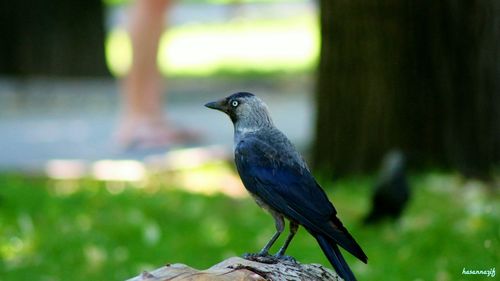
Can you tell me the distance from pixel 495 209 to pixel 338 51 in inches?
84.7

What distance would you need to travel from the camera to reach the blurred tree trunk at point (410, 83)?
812 cm

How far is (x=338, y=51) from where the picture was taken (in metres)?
8.51

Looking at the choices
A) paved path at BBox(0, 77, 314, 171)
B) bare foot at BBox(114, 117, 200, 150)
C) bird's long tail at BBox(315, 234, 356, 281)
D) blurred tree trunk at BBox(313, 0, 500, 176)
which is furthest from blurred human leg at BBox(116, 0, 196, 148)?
bird's long tail at BBox(315, 234, 356, 281)

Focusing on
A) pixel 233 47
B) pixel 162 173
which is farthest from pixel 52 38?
pixel 233 47

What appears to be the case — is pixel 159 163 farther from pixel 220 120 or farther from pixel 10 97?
pixel 10 97

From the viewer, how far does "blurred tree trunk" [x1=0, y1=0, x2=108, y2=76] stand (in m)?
15.2

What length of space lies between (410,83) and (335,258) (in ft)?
14.8

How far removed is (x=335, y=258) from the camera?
3.95 meters

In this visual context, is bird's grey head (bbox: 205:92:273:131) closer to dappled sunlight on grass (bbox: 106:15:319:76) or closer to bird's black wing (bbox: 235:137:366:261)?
bird's black wing (bbox: 235:137:366:261)

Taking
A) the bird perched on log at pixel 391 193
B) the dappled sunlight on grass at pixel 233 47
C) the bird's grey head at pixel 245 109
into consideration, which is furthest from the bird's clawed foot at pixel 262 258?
the dappled sunlight on grass at pixel 233 47

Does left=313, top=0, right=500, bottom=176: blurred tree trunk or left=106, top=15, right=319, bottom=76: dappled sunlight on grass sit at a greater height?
left=106, top=15, right=319, bottom=76: dappled sunlight on grass

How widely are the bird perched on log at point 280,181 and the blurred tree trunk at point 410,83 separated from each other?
4.06m

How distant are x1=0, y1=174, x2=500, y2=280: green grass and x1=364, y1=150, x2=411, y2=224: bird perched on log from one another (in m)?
0.09

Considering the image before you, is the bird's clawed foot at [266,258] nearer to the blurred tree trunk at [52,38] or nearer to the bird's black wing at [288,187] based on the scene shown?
the bird's black wing at [288,187]
